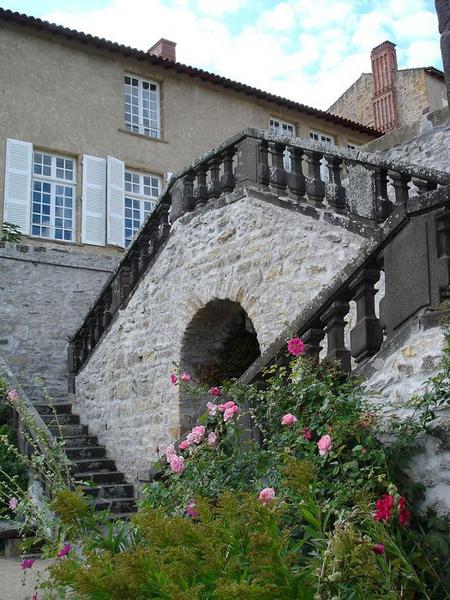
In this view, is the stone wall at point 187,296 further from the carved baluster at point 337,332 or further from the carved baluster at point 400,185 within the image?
the carved baluster at point 337,332

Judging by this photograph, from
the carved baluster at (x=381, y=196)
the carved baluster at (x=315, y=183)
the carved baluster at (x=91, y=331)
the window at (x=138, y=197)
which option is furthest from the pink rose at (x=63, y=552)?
the window at (x=138, y=197)

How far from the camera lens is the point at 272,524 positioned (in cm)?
238

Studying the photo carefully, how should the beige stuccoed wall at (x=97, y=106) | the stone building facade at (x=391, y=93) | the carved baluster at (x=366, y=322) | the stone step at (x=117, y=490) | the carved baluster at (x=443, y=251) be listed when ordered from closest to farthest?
the carved baluster at (x=443, y=251) → the carved baluster at (x=366, y=322) → the stone step at (x=117, y=490) → the beige stuccoed wall at (x=97, y=106) → the stone building facade at (x=391, y=93)

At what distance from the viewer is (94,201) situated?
555 inches

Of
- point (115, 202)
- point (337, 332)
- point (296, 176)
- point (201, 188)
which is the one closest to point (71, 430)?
point (201, 188)

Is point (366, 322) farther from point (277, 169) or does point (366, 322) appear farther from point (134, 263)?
point (134, 263)

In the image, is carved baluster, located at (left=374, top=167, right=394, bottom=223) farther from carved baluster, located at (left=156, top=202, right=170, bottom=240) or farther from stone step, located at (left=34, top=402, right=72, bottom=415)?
stone step, located at (left=34, top=402, right=72, bottom=415)

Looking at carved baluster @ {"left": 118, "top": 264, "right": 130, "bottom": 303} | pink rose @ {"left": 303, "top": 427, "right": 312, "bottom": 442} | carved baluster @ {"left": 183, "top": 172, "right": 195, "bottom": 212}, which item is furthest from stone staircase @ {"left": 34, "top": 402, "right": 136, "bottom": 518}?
pink rose @ {"left": 303, "top": 427, "right": 312, "bottom": 442}

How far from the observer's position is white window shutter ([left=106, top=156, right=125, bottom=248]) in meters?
14.0

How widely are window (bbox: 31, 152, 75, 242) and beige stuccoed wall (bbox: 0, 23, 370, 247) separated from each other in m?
0.25

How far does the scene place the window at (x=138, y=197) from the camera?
14.7 metres

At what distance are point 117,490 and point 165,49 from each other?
13.1m

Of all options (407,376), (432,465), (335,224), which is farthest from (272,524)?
(335,224)

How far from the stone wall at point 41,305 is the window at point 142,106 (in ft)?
13.4
